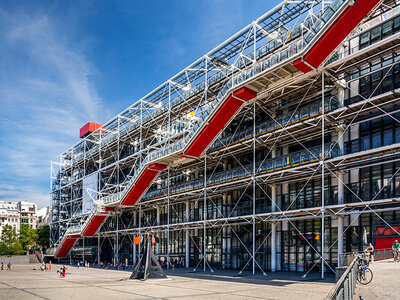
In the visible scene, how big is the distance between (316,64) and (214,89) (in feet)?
34.7

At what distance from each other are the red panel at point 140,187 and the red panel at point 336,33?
54.1 feet

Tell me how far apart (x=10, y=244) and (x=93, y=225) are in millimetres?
31373

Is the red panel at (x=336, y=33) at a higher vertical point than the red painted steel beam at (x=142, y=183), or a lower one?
higher

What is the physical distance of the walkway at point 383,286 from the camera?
9946mm

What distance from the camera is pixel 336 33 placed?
18969 mm

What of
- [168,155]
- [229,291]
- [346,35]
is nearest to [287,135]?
[346,35]

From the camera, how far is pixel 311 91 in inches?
933

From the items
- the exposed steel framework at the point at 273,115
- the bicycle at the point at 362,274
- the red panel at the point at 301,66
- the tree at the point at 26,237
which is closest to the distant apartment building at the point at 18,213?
the tree at the point at 26,237

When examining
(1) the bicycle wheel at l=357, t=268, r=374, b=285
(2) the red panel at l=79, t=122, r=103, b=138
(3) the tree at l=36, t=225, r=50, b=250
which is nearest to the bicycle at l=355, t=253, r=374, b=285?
(1) the bicycle wheel at l=357, t=268, r=374, b=285

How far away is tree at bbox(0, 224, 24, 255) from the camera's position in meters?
61.7

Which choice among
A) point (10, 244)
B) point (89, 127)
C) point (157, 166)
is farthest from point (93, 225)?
point (10, 244)

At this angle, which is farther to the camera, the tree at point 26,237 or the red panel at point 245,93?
the tree at point 26,237

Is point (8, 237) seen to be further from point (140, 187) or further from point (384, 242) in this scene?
point (384, 242)

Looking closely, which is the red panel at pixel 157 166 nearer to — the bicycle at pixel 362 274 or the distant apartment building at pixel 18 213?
the bicycle at pixel 362 274
